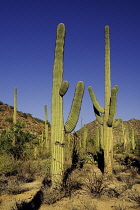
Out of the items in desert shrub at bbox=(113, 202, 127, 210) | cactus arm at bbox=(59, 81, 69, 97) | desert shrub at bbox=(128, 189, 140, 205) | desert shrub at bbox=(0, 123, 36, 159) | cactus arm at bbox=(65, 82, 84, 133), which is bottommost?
desert shrub at bbox=(113, 202, 127, 210)

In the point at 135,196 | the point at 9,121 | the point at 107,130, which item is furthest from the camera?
the point at 9,121

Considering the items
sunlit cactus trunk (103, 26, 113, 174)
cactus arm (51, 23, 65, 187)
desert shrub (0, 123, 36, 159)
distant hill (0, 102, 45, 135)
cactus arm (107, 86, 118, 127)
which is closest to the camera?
cactus arm (51, 23, 65, 187)

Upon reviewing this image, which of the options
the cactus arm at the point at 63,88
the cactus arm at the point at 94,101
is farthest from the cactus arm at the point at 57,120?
the cactus arm at the point at 94,101

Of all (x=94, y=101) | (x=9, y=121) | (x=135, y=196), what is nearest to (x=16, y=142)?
(x=94, y=101)

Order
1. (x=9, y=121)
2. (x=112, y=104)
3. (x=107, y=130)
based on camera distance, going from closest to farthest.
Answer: (x=112, y=104)
(x=107, y=130)
(x=9, y=121)

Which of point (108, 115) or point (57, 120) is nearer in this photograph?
point (57, 120)

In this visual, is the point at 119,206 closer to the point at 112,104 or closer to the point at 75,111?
the point at 75,111

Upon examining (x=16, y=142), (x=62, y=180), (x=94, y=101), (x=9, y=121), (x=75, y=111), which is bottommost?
(x=62, y=180)

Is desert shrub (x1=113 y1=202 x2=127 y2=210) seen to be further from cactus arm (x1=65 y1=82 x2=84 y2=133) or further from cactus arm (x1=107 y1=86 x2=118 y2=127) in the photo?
cactus arm (x1=107 y1=86 x2=118 y2=127)

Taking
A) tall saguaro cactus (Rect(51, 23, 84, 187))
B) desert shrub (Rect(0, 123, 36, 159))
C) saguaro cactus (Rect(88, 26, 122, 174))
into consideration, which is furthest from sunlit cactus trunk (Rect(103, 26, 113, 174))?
desert shrub (Rect(0, 123, 36, 159))

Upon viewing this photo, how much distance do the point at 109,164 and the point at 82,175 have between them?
141 centimetres

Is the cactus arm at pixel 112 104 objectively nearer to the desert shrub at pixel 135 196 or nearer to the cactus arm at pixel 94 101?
the cactus arm at pixel 94 101

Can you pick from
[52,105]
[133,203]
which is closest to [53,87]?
[52,105]

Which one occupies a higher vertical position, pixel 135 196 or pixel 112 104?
pixel 112 104
